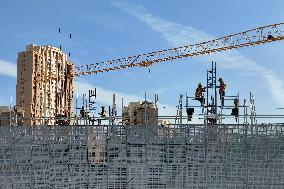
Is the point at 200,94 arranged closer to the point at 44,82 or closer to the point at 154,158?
the point at 154,158

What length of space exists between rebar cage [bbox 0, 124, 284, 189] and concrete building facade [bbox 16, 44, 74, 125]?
4722 centimetres

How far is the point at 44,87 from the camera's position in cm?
8612

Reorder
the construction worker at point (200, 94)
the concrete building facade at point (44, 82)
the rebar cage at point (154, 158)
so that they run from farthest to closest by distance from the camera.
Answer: the concrete building facade at point (44, 82) → the construction worker at point (200, 94) → the rebar cage at point (154, 158)

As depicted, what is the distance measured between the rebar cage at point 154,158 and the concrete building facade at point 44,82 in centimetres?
4722

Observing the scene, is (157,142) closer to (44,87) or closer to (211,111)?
(211,111)

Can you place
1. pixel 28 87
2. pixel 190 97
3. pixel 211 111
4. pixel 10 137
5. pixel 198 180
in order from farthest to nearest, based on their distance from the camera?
pixel 28 87 → pixel 211 111 → pixel 190 97 → pixel 10 137 → pixel 198 180

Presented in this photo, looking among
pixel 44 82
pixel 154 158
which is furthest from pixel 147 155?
pixel 44 82

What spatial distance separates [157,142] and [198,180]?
10.7 ft

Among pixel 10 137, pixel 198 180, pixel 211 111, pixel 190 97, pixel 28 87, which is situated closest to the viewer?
pixel 198 180

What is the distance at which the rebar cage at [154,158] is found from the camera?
28.7 m

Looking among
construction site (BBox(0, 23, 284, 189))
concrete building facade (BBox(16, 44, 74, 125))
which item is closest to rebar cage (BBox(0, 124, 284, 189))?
construction site (BBox(0, 23, 284, 189))

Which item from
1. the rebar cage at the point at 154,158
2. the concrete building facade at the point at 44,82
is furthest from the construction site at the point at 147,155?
the concrete building facade at the point at 44,82

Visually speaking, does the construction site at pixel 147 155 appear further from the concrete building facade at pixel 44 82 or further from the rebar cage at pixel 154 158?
the concrete building facade at pixel 44 82

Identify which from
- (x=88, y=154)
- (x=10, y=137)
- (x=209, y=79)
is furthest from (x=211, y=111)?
(x=10, y=137)
